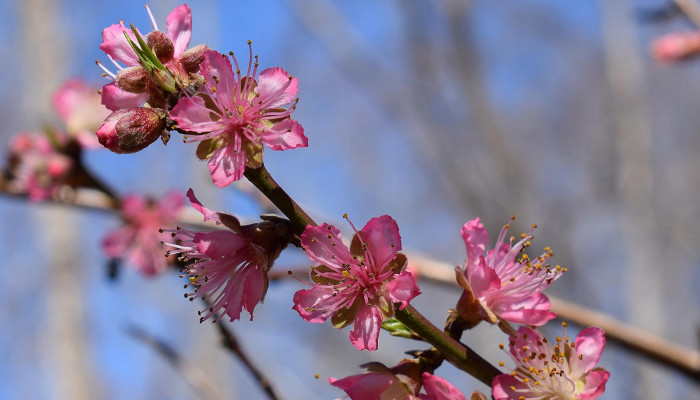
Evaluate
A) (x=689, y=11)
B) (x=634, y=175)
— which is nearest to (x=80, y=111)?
(x=689, y=11)

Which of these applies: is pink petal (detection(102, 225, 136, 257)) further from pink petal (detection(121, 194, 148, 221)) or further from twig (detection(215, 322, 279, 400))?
twig (detection(215, 322, 279, 400))

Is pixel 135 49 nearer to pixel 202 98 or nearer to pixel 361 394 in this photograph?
pixel 202 98

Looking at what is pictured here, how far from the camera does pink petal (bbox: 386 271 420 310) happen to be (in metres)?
1.14

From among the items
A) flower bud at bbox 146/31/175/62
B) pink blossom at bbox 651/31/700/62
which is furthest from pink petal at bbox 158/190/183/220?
pink blossom at bbox 651/31/700/62

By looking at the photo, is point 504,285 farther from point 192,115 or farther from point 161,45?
point 161,45

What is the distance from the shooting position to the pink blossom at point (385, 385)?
117 centimetres

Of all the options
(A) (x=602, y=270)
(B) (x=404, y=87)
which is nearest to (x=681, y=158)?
(A) (x=602, y=270)

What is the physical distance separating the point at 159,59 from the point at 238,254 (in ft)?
1.24

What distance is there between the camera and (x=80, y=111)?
288 cm

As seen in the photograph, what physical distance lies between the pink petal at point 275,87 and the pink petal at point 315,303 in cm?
35

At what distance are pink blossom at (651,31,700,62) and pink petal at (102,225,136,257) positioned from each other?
301 cm

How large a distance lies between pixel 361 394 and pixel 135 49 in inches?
27.9

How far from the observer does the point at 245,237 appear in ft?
3.91

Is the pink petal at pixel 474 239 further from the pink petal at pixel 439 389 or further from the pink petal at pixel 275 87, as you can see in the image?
the pink petal at pixel 275 87
